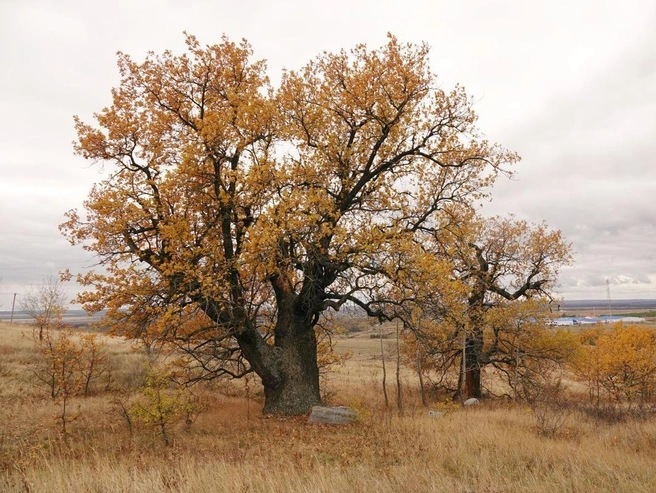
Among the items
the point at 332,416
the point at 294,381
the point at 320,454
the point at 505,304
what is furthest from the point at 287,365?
the point at 505,304

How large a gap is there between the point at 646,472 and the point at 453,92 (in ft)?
35.4

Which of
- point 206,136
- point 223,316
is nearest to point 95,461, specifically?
point 223,316

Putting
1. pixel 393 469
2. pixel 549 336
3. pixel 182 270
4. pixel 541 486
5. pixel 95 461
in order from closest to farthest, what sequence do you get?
pixel 541 486 → pixel 393 469 → pixel 95 461 → pixel 182 270 → pixel 549 336

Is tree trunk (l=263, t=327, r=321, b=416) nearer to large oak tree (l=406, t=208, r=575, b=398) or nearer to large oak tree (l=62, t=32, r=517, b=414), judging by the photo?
large oak tree (l=62, t=32, r=517, b=414)

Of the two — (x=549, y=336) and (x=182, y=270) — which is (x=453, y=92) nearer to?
(x=182, y=270)

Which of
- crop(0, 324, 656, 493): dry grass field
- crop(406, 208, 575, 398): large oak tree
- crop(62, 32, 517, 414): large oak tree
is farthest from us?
crop(406, 208, 575, 398): large oak tree

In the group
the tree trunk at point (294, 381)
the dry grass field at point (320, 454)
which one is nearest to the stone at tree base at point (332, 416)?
the dry grass field at point (320, 454)

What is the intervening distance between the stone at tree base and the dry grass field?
293mm

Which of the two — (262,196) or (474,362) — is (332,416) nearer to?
(262,196)

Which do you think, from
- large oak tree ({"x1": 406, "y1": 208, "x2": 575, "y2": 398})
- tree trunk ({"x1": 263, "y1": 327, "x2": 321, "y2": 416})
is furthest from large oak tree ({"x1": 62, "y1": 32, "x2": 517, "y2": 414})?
large oak tree ({"x1": 406, "y1": 208, "x2": 575, "y2": 398})

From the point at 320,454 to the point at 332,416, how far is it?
12.6 ft

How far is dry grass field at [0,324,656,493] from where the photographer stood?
19.9ft

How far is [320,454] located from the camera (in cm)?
858

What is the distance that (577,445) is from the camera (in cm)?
948
